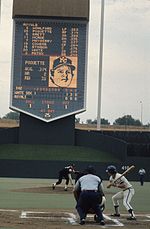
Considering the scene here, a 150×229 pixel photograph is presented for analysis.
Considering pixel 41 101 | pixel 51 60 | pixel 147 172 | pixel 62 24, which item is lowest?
pixel 147 172

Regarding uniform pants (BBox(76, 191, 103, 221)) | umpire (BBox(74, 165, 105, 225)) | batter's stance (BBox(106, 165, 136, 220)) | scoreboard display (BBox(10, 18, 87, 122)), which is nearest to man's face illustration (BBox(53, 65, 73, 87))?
scoreboard display (BBox(10, 18, 87, 122))

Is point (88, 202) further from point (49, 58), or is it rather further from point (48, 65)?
point (49, 58)

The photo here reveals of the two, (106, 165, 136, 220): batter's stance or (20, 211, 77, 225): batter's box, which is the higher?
(106, 165, 136, 220): batter's stance

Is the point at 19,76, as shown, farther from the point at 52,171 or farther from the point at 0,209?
the point at 0,209

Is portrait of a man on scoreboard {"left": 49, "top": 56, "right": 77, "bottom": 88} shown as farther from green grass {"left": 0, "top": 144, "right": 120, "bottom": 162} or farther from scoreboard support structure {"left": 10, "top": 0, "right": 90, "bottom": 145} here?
green grass {"left": 0, "top": 144, "right": 120, "bottom": 162}

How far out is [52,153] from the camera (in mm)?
53188

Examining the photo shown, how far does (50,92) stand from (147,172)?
38.7 ft

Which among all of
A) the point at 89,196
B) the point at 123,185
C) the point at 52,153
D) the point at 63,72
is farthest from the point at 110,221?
the point at 52,153

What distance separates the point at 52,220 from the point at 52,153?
38936 millimetres

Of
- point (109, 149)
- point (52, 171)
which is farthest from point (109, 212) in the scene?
point (109, 149)

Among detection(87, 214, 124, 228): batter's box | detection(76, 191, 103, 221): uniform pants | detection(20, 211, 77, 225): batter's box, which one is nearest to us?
detection(76, 191, 103, 221): uniform pants

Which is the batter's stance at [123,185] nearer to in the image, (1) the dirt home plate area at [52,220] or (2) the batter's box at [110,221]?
(1) the dirt home plate area at [52,220]

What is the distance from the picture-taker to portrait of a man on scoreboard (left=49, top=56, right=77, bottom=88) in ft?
167

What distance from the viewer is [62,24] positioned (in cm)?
5131
